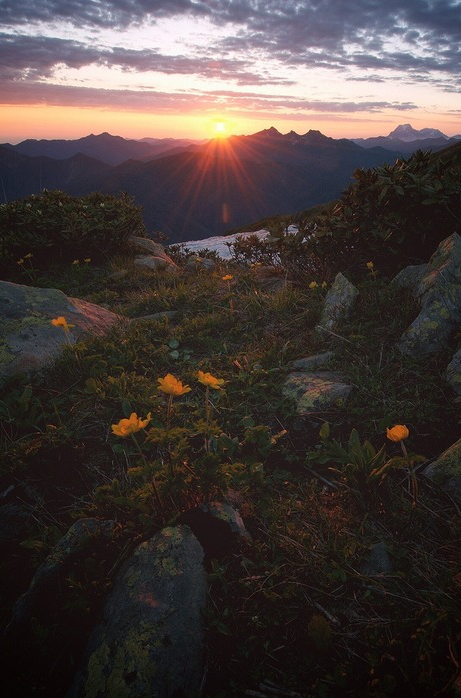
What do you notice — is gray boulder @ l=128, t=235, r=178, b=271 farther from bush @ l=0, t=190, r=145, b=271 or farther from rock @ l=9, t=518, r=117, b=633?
rock @ l=9, t=518, r=117, b=633

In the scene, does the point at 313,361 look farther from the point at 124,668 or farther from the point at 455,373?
the point at 124,668

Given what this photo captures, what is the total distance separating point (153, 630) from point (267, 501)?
1004 mm

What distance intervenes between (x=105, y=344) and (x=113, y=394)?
862 millimetres

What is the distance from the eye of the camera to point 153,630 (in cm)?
179

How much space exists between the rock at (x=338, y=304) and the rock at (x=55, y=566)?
2892mm

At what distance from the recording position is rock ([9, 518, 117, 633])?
6.11 ft

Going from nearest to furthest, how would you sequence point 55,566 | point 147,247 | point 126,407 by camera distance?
point 55,566 < point 126,407 < point 147,247

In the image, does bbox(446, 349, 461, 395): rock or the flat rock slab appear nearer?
bbox(446, 349, 461, 395): rock

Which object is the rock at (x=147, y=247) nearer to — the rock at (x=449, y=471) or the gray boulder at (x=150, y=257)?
the gray boulder at (x=150, y=257)

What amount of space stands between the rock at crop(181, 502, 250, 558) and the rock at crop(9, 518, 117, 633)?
18.9 inches

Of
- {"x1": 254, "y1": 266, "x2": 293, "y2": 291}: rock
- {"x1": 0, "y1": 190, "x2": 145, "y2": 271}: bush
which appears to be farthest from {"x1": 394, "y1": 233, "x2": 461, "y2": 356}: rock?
{"x1": 0, "y1": 190, "x2": 145, "y2": 271}: bush

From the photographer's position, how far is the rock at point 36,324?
12.5 feet

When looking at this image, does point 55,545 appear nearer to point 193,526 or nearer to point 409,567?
point 193,526

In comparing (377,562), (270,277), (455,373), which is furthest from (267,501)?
(270,277)
